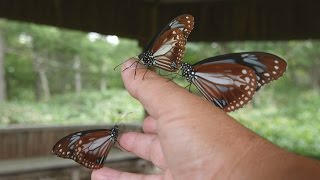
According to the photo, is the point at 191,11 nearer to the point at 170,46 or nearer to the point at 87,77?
the point at 170,46

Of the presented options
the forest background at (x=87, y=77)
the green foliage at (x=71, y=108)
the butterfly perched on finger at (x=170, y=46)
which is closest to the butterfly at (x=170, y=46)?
the butterfly perched on finger at (x=170, y=46)

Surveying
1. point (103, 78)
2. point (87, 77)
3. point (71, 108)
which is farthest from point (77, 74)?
point (71, 108)

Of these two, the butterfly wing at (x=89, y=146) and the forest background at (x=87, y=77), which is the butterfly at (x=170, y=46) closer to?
the butterfly wing at (x=89, y=146)

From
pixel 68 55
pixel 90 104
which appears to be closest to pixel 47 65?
pixel 68 55

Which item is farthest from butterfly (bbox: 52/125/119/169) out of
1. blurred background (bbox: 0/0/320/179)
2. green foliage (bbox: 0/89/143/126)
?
green foliage (bbox: 0/89/143/126)

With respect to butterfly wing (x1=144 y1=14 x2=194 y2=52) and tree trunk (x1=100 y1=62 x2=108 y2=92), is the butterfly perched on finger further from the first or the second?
tree trunk (x1=100 y1=62 x2=108 y2=92)

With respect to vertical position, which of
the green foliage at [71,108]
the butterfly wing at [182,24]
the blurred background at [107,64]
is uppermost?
the butterfly wing at [182,24]
